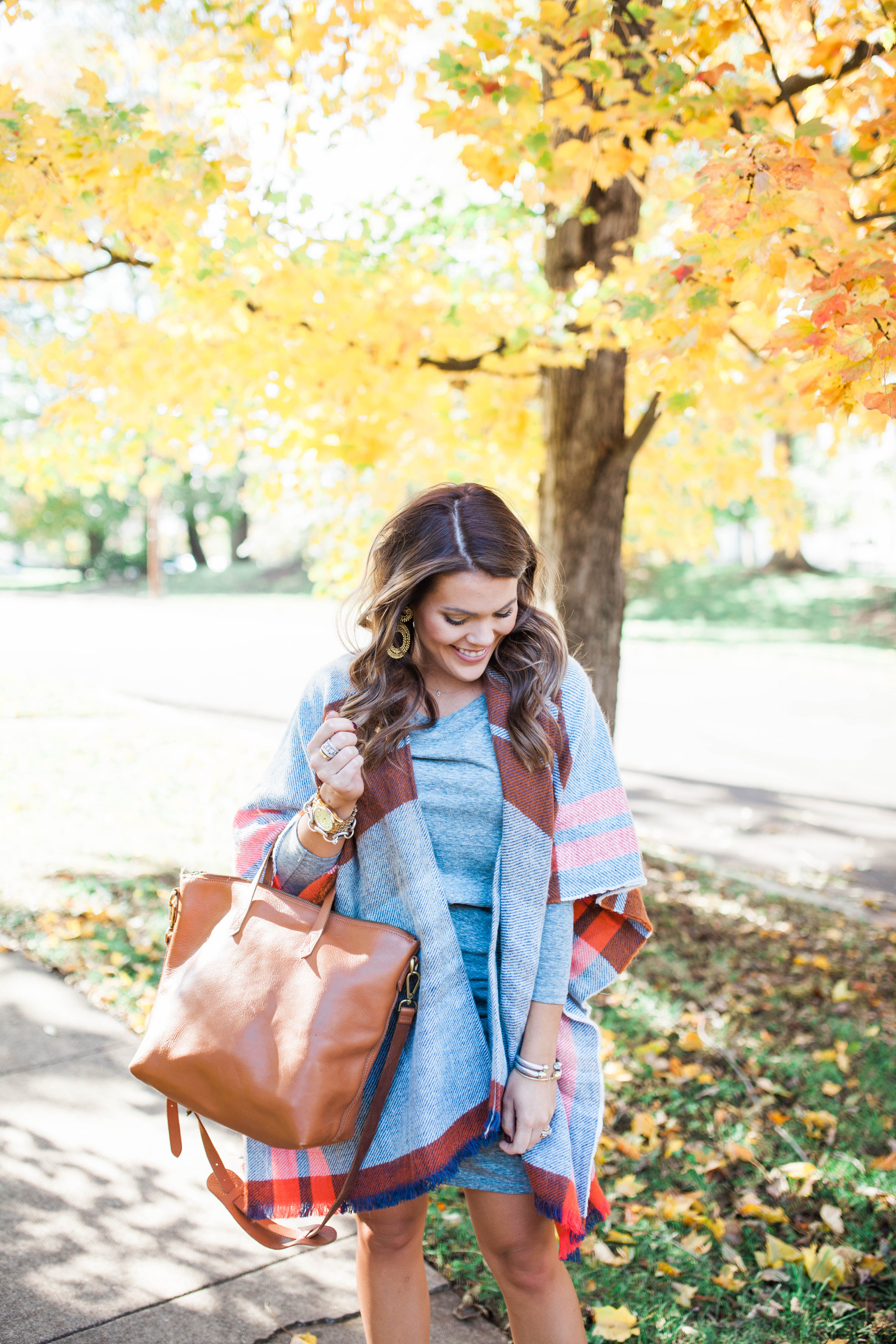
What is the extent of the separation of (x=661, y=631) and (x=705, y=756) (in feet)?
41.2

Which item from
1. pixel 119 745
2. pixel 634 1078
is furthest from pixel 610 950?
pixel 119 745

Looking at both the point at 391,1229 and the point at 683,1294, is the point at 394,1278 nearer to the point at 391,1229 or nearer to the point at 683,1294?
the point at 391,1229

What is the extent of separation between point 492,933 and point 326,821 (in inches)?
14.7

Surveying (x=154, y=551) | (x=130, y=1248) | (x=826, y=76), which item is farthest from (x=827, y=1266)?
(x=154, y=551)

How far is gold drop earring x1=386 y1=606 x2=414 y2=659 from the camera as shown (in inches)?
78.1

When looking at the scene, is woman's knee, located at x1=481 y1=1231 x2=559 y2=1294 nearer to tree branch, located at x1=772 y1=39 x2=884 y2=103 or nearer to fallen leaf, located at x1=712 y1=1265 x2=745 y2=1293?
fallen leaf, located at x1=712 y1=1265 x2=745 y2=1293

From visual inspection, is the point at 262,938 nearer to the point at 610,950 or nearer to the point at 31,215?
the point at 610,950

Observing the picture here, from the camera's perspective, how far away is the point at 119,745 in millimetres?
8578

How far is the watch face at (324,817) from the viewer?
1790mm

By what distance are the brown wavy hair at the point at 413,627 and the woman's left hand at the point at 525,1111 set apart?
1.90 ft

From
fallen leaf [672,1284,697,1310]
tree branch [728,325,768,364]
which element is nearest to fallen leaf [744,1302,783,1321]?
fallen leaf [672,1284,697,1310]

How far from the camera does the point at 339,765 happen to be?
1.75 metres

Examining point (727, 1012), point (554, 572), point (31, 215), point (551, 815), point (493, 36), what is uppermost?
point (493, 36)

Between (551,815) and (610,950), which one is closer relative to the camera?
(551,815)
